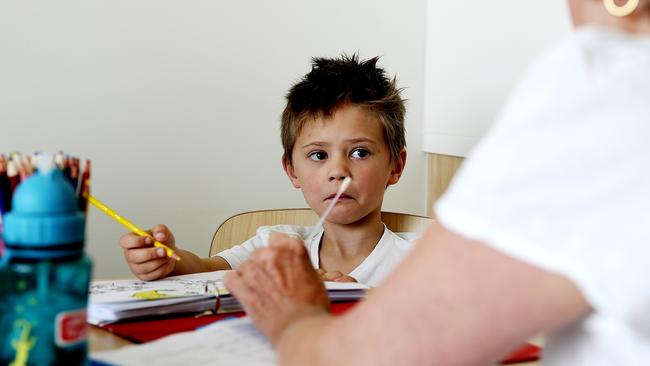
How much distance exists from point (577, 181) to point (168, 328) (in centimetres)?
59

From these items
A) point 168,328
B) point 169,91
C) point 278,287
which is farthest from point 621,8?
point 169,91

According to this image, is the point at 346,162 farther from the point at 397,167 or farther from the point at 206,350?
the point at 206,350

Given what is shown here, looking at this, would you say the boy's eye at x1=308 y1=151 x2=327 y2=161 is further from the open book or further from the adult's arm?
the adult's arm

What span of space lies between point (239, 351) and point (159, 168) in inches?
60.9

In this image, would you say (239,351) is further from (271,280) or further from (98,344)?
(98,344)

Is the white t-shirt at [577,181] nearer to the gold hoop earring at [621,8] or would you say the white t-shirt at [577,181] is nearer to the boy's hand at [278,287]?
the gold hoop earring at [621,8]

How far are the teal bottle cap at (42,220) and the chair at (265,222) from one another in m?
1.22

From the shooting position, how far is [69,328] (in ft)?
2.13

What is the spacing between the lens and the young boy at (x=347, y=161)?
1749mm

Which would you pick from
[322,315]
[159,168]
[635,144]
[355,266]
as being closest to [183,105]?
[159,168]

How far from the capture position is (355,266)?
180cm

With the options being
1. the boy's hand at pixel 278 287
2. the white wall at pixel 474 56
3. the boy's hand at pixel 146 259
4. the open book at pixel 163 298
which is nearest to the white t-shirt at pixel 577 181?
the boy's hand at pixel 278 287

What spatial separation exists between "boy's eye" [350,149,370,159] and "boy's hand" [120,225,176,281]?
0.54m

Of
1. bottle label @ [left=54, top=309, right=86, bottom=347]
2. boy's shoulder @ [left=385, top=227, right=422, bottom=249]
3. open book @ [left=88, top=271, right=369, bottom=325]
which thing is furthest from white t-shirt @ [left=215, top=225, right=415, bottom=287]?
bottle label @ [left=54, top=309, right=86, bottom=347]
